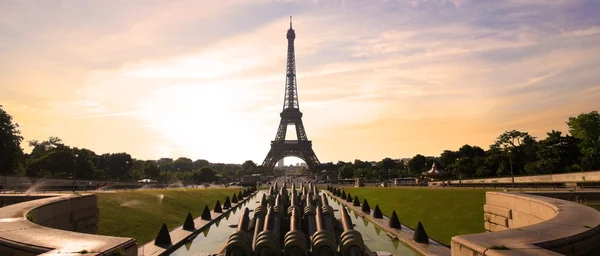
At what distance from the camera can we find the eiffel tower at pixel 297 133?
4749 inches

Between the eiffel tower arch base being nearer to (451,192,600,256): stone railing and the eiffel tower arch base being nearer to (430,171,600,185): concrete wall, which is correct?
(430,171,600,185): concrete wall

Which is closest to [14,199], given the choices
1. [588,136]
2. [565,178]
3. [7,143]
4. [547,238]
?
[547,238]

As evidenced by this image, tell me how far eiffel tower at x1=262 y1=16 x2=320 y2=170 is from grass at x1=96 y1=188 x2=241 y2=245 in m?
79.7

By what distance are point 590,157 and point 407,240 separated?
51009 millimetres

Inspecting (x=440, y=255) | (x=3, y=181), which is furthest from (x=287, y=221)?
(x=3, y=181)

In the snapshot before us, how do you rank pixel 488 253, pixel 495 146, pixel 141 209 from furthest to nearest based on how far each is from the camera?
1. pixel 495 146
2. pixel 141 209
3. pixel 488 253

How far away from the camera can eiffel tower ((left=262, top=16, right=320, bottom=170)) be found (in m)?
121

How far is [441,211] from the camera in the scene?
28.6 meters

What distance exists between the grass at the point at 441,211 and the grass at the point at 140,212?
18.7 metres

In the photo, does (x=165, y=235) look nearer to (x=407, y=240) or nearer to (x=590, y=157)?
(x=407, y=240)

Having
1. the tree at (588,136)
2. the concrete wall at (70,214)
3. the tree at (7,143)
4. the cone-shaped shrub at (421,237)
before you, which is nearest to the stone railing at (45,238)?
the concrete wall at (70,214)

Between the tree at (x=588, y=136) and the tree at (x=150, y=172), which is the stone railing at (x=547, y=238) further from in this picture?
the tree at (x=150, y=172)

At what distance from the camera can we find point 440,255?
1638cm

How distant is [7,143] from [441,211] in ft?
199
